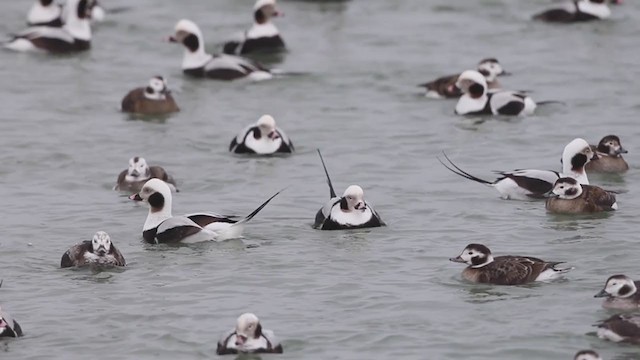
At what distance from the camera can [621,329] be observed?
43.5 ft

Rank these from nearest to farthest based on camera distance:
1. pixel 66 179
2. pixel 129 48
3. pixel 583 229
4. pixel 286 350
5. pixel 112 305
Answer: pixel 286 350 → pixel 112 305 → pixel 583 229 → pixel 66 179 → pixel 129 48

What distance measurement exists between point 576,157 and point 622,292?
451 cm

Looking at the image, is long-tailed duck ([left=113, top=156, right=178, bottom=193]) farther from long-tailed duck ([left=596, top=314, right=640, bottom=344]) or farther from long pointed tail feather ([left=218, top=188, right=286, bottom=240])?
long-tailed duck ([left=596, top=314, right=640, bottom=344])

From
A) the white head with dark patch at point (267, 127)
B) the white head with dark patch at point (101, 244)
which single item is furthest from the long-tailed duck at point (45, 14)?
the white head with dark patch at point (101, 244)

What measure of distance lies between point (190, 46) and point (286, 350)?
1239cm

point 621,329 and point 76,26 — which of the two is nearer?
point 621,329

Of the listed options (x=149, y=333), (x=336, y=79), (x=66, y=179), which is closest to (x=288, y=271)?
(x=149, y=333)

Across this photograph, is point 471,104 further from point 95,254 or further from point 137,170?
point 95,254

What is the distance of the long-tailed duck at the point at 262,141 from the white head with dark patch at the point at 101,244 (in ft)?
16.8

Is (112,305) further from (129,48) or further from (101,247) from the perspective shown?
(129,48)

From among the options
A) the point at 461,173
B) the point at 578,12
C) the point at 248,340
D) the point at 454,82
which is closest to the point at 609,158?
the point at 461,173

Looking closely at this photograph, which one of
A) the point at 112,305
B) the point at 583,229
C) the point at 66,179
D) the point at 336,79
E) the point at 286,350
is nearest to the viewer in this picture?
the point at 286,350

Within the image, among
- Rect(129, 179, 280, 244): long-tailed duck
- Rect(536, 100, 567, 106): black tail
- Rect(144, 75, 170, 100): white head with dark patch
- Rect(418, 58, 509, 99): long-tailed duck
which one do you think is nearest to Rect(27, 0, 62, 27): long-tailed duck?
Rect(144, 75, 170, 100): white head with dark patch

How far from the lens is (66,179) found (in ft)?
64.8
